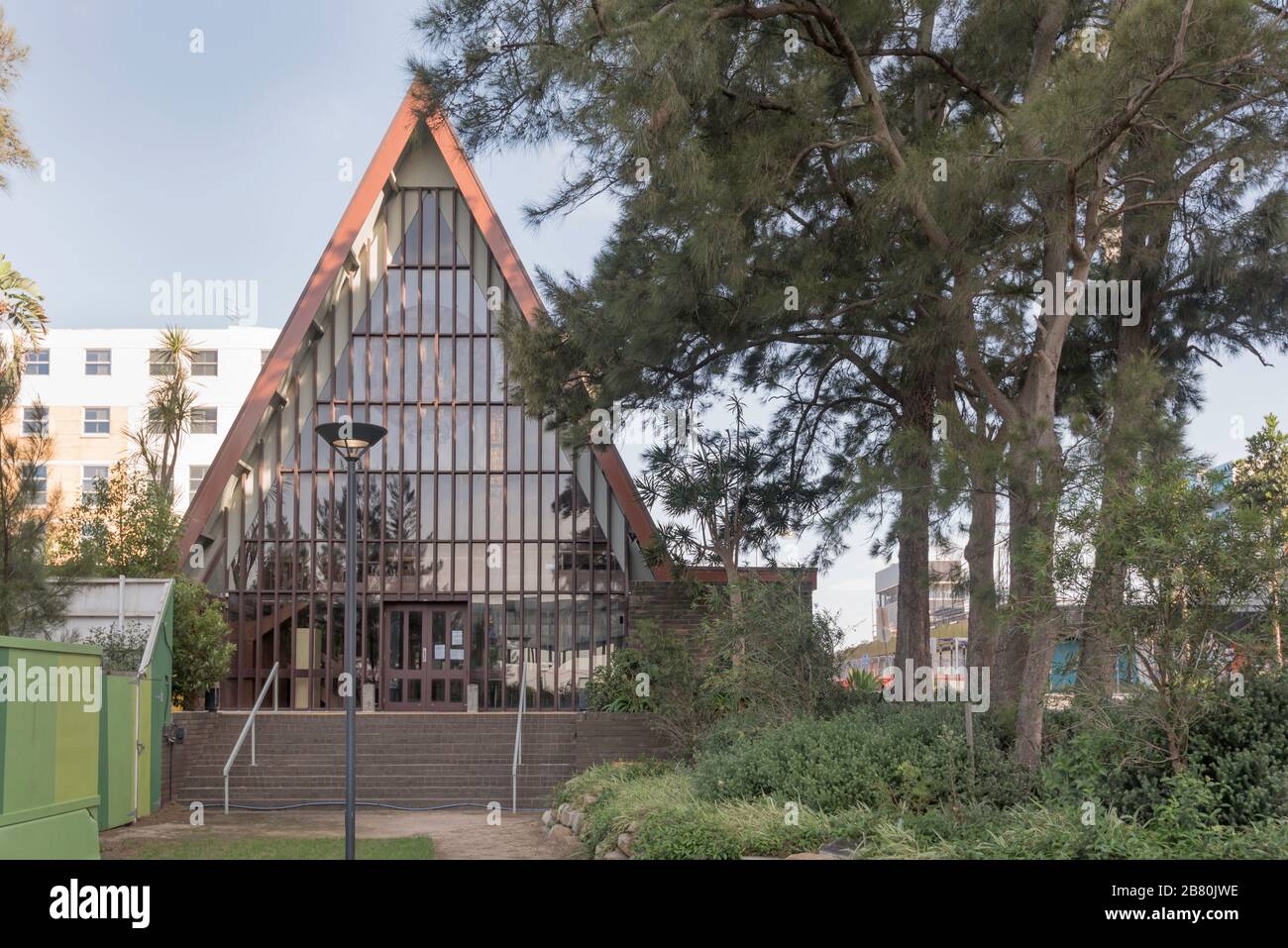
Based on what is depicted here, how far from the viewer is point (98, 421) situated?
36781mm

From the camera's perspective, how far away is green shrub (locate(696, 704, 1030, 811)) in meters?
8.62

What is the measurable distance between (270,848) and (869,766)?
593 cm

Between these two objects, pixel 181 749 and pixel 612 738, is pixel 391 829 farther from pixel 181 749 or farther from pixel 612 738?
pixel 181 749

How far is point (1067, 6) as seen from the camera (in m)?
10.4

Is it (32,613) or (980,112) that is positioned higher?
(980,112)

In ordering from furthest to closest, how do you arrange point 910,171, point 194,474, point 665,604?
1. point 194,474
2. point 665,604
3. point 910,171

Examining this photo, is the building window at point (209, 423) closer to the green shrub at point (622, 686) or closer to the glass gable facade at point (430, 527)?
the glass gable facade at point (430, 527)

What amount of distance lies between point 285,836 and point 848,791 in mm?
6550

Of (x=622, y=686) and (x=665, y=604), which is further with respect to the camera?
(x=665, y=604)

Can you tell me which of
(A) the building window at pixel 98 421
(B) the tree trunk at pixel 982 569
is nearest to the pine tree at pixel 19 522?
(B) the tree trunk at pixel 982 569

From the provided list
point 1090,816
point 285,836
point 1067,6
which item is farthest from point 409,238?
point 1090,816

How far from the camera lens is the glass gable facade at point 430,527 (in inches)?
869

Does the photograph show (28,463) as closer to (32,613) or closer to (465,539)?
(32,613)

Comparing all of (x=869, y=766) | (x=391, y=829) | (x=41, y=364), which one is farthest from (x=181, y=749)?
(x=41, y=364)
